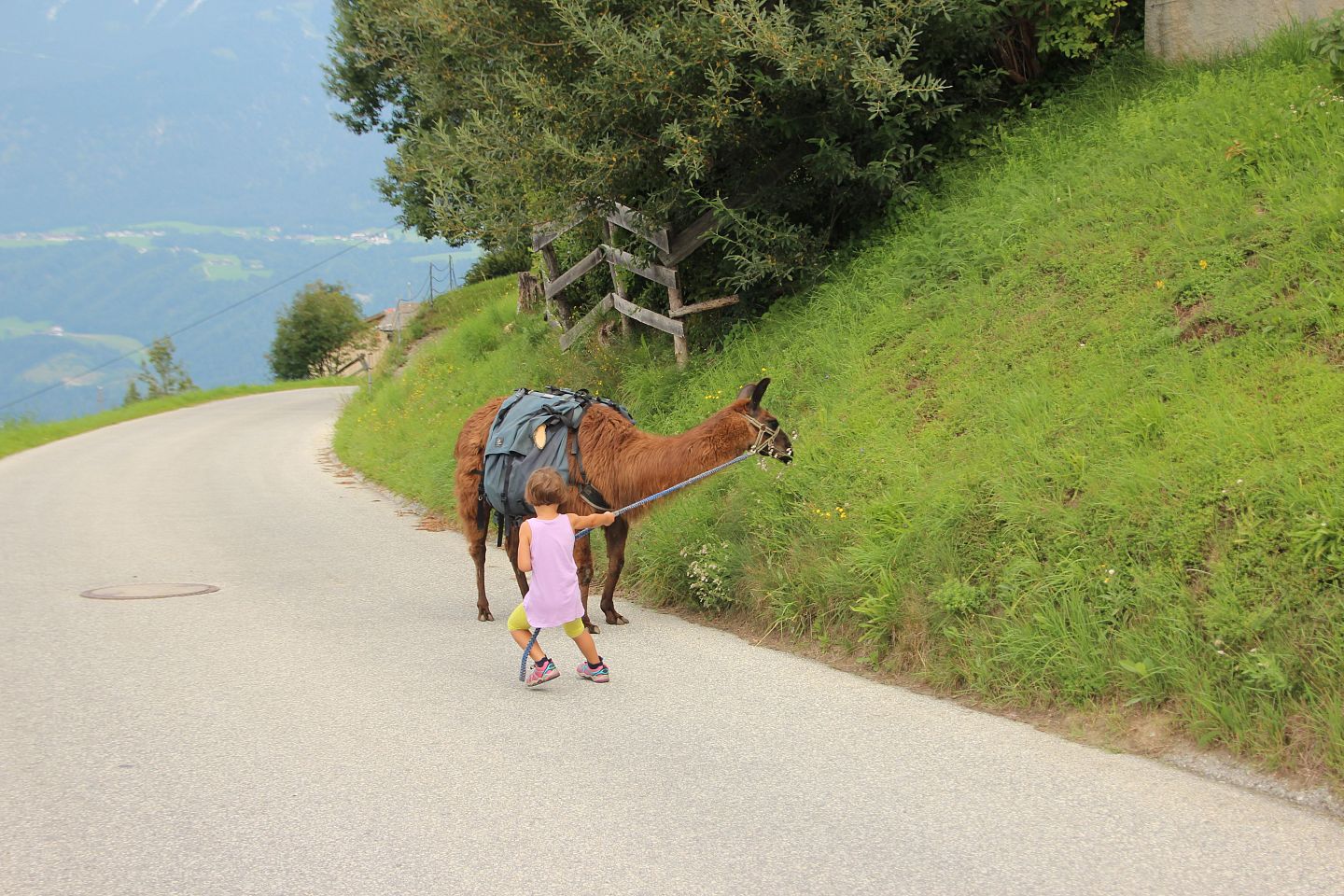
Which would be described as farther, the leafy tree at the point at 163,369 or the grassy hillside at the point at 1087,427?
the leafy tree at the point at 163,369

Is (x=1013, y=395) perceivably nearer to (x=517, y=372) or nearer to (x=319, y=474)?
(x=517, y=372)

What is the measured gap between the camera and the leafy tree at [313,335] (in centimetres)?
6481

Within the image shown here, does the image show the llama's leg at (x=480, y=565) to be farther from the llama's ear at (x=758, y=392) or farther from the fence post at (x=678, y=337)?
the fence post at (x=678, y=337)

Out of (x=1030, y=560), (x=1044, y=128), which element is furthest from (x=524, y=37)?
(x=1030, y=560)

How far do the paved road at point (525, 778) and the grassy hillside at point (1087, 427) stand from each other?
0.50 metres

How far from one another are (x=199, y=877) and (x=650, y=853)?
164 centimetres

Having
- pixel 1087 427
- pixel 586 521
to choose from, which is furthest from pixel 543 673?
pixel 1087 427

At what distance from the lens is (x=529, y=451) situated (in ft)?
27.6

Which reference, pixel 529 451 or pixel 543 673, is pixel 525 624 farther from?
pixel 529 451

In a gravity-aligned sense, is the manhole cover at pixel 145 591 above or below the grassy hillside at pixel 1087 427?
below

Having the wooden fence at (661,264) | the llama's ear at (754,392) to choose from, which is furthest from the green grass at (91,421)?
the llama's ear at (754,392)

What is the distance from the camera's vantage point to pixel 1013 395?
793 centimetres

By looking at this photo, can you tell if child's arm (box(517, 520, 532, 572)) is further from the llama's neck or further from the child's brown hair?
the llama's neck

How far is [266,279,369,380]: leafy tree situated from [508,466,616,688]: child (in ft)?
199
